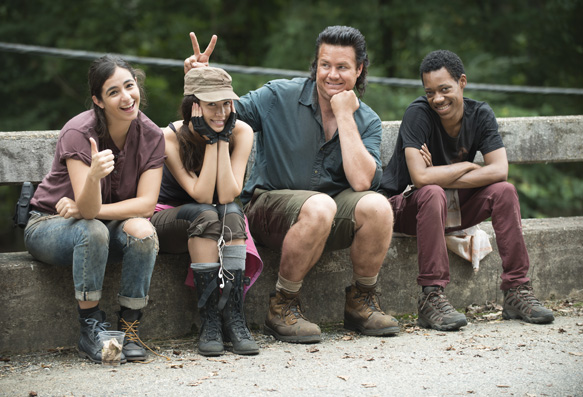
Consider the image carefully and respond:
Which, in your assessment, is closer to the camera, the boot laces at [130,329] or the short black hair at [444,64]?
the boot laces at [130,329]

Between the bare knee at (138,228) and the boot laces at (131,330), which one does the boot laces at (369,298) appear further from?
the bare knee at (138,228)

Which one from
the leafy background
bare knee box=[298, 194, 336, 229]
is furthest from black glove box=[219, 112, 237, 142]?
the leafy background

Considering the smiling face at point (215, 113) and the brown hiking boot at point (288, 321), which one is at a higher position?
the smiling face at point (215, 113)

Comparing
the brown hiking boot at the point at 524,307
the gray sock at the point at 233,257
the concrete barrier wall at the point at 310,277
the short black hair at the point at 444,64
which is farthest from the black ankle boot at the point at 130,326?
the short black hair at the point at 444,64

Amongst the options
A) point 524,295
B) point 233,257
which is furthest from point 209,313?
point 524,295

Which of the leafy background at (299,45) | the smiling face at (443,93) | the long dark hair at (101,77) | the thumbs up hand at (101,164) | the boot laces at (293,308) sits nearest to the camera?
the thumbs up hand at (101,164)

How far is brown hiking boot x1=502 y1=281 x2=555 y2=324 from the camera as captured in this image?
3.92 metres

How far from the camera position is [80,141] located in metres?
3.35

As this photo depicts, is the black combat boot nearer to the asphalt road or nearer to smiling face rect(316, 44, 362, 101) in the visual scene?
the asphalt road

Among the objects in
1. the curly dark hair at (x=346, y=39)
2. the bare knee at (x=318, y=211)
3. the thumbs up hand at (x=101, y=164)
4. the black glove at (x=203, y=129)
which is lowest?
the bare knee at (x=318, y=211)

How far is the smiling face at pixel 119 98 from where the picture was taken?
11.3ft

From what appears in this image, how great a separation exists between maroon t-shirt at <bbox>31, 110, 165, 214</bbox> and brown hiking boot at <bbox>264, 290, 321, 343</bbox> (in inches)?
37.2

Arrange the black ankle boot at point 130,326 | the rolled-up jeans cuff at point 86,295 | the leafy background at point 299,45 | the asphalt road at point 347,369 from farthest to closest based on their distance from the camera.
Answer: the leafy background at point 299,45 → the black ankle boot at point 130,326 → the rolled-up jeans cuff at point 86,295 → the asphalt road at point 347,369

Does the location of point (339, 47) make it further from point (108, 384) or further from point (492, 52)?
point (492, 52)
